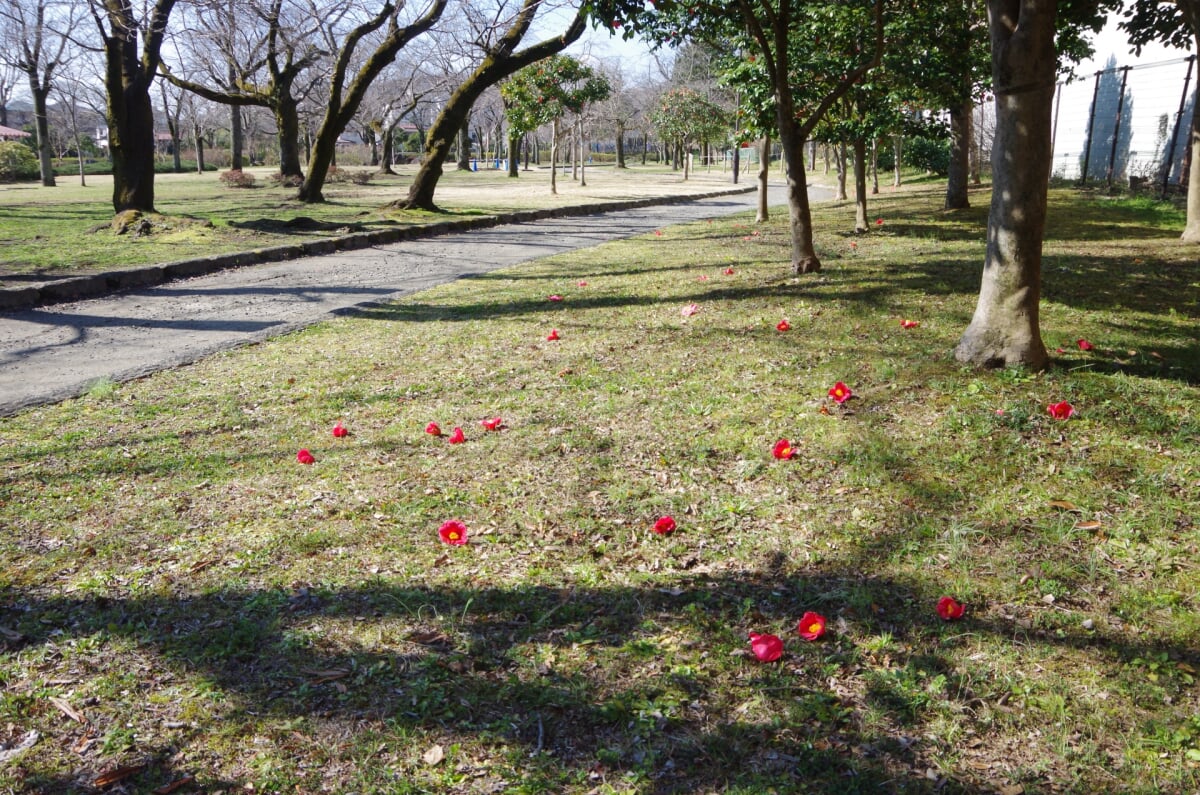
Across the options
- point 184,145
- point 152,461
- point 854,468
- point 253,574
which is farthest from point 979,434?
point 184,145

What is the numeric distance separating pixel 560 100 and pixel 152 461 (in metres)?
25.5

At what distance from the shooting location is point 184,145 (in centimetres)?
7288

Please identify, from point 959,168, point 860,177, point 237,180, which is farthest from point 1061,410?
point 237,180

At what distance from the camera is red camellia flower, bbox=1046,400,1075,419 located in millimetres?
→ 4098

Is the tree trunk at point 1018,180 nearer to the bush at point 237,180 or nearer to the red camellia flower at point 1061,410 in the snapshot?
the red camellia flower at point 1061,410

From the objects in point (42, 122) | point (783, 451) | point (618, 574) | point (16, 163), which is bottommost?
point (618, 574)

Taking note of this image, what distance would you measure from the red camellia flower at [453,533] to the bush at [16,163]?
4217cm

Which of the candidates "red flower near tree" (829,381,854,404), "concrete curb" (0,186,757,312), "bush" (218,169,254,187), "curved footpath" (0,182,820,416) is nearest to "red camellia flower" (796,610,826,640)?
"red flower near tree" (829,381,854,404)

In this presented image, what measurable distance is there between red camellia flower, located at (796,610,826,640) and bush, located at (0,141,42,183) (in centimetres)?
4344

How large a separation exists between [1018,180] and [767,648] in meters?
3.41

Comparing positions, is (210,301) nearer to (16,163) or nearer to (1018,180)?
Answer: (1018,180)

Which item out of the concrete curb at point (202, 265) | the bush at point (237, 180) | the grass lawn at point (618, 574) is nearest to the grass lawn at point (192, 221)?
the concrete curb at point (202, 265)

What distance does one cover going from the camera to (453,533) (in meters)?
3.20

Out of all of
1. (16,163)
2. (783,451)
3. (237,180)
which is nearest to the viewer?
(783,451)
